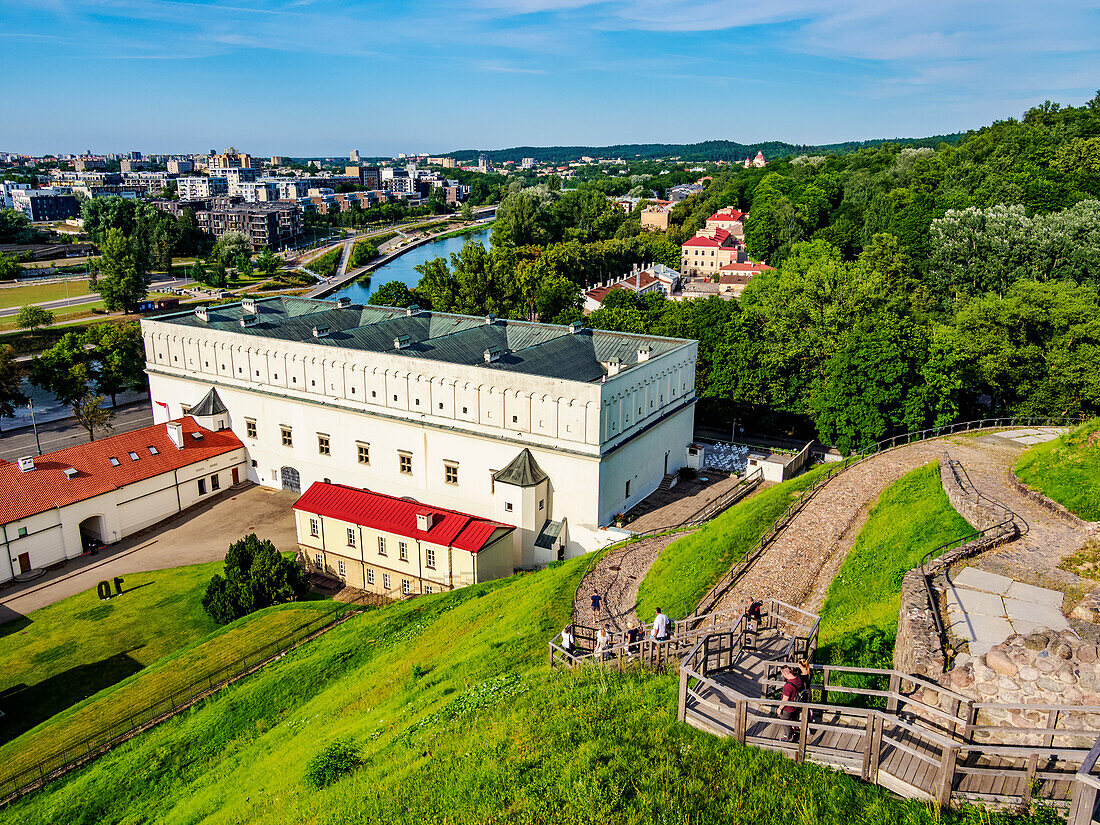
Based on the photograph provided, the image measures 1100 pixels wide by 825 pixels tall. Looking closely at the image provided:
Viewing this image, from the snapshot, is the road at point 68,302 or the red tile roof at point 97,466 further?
the road at point 68,302

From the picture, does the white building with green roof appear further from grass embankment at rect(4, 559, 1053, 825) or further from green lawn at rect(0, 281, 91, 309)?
green lawn at rect(0, 281, 91, 309)

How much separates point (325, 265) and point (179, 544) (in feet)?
360

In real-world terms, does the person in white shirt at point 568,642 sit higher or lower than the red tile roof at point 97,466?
higher

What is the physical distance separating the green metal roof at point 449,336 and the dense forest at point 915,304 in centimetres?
1006

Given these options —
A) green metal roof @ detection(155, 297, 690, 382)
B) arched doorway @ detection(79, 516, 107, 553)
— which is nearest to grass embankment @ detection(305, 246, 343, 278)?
green metal roof @ detection(155, 297, 690, 382)

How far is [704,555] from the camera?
2442 cm

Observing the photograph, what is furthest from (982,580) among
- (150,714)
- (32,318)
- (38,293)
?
(38,293)

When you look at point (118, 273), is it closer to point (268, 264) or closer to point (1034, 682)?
point (268, 264)

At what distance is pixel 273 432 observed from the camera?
43.0 metres

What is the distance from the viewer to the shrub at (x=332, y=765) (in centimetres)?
1470

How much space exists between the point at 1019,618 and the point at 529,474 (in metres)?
21.9

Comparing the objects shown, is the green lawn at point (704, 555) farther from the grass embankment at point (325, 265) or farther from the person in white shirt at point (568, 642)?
the grass embankment at point (325, 265)

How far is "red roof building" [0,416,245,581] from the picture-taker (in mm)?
33969

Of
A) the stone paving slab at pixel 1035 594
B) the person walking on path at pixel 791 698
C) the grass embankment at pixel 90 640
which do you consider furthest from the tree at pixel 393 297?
the person walking on path at pixel 791 698
